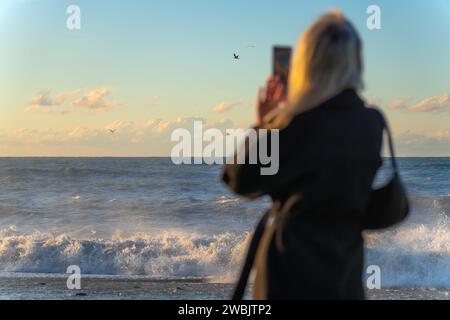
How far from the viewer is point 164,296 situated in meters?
6.91

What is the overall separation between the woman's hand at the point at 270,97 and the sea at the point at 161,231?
1.96 m

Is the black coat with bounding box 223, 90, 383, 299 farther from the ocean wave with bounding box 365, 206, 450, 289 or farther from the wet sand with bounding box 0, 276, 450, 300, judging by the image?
the ocean wave with bounding box 365, 206, 450, 289

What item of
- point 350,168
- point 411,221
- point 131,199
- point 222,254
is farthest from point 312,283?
point 131,199

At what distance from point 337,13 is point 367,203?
0.45 metres

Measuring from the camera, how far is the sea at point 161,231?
30.0 feet

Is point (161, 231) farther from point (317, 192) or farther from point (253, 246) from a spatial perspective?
point (317, 192)

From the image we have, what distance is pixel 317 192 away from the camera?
1.54 m

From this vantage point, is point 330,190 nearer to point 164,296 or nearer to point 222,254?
point 164,296

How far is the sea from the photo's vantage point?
360 inches

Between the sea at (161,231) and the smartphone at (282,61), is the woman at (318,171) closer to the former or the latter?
the smartphone at (282,61)

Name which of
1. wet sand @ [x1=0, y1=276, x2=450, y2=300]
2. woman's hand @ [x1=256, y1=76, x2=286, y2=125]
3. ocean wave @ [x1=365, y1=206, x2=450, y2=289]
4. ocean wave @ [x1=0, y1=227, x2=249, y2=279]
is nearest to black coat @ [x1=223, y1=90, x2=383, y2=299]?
woman's hand @ [x1=256, y1=76, x2=286, y2=125]

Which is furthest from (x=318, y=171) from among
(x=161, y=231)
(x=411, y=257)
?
(x=161, y=231)

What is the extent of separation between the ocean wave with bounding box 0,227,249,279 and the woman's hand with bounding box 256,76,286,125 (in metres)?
7.54

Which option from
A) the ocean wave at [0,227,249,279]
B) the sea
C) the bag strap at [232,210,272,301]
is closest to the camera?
the bag strap at [232,210,272,301]
